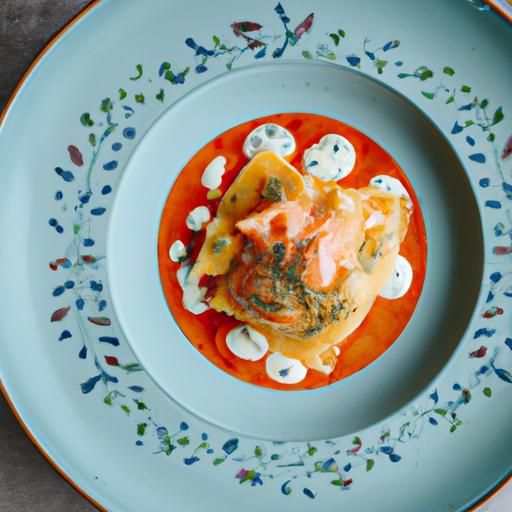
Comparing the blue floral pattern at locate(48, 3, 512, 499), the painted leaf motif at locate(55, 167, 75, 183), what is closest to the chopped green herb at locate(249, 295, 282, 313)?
the blue floral pattern at locate(48, 3, 512, 499)

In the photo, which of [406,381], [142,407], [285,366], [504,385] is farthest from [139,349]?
[504,385]

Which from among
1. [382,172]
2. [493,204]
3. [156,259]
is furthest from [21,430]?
[493,204]

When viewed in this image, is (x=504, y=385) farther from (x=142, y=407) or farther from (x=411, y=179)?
(x=142, y=407)

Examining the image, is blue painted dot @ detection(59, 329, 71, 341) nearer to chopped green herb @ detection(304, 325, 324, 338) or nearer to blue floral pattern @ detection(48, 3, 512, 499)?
blue floral pattern @ detection(48, 3, 512, 499)

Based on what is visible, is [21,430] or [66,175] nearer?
[66,175]

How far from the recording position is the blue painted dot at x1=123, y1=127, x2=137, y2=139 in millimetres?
904

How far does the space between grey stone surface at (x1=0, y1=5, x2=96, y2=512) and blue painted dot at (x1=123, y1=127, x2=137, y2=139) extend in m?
0.30

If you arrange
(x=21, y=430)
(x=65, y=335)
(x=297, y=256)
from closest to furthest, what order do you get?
1. (x=297, y=256)
2. (x=65, y=335)
3. (x=21, y=430)

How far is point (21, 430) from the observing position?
110 centimetres

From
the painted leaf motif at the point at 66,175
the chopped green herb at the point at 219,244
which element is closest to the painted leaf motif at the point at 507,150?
the chopped green herb at the point at 219,244

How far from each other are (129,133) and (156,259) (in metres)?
0.24

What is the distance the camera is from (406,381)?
1011mm

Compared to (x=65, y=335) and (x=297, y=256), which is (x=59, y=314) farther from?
(x=297, y=256)

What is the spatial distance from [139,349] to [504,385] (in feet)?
2.26
